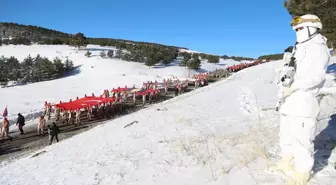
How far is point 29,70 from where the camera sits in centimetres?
4556

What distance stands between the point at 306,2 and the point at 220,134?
896 cm

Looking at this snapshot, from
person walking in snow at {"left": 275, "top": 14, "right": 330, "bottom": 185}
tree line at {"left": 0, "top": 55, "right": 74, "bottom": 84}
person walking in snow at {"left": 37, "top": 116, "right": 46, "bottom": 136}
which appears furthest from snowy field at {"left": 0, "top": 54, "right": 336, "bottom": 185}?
tree line at {"left": 0, "top": 55, "right": 74, "bottom": 84}

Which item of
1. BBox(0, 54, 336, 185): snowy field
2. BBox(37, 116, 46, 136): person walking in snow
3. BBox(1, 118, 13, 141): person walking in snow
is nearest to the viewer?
BBox(0, 54, 336, 185): snowy field

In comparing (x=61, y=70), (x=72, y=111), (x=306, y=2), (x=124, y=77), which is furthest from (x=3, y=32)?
(x=306, y=2)

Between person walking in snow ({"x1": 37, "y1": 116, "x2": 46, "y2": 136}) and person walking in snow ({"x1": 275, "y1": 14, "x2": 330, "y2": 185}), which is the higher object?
person walking in snow ({"x1": 275, "y1": 14, "x2": 330, "y2": 185})

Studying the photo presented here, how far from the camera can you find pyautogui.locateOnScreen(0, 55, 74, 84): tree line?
4347 cm

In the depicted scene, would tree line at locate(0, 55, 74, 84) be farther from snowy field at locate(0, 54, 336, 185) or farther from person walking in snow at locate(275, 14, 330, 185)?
person walking in snow at locate(275, 14, 330, 185)

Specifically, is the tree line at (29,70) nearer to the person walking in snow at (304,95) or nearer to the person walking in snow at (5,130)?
the person walking in snow at (5,130)

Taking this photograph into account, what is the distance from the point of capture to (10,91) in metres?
34.2

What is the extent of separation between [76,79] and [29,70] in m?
7.51

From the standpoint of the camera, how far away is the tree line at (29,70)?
143 ft

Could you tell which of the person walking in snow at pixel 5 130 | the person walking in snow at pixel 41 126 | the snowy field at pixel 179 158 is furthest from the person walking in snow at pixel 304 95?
the person walking in snow at pixel 5 130

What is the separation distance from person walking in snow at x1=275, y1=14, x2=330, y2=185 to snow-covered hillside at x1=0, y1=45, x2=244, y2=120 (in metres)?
23.9

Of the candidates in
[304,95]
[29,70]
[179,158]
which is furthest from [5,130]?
[29,70]
